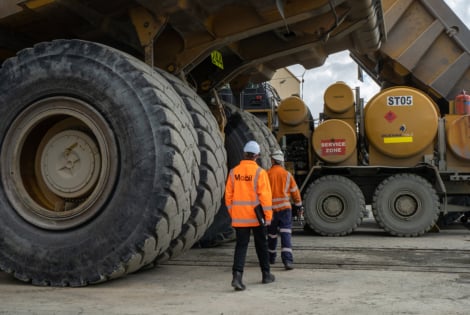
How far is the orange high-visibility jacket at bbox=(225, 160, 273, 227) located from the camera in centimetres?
480

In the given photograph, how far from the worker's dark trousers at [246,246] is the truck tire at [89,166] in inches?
22.0

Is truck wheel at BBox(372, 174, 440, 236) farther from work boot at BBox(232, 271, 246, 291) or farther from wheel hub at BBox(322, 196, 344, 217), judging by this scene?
Result: work boot at BBox(232, 271, 246, 291)

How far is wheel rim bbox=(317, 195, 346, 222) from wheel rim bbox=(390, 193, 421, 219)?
871 millimetres

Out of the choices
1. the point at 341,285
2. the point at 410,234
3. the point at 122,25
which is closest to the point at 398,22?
the point at 410,234

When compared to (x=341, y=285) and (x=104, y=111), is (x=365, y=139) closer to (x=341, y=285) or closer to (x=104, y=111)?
(x=341, y=285)

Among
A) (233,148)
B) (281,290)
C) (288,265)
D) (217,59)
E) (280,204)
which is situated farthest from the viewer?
(233,148)

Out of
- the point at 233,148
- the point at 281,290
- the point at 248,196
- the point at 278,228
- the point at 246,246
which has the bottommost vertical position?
the point at 281,290

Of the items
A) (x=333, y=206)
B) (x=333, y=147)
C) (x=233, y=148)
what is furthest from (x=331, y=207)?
(x=233, y=148)

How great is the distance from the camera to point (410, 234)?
9.36m

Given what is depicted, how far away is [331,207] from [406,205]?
49.9 inches

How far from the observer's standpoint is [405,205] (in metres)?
9.46

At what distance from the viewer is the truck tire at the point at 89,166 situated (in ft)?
14.1

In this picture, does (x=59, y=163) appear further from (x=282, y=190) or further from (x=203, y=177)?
(x=282, y=190)

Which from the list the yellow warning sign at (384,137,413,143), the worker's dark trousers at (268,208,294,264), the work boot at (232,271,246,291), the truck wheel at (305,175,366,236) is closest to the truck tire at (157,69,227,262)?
the work boot at (232,271,246,291)
